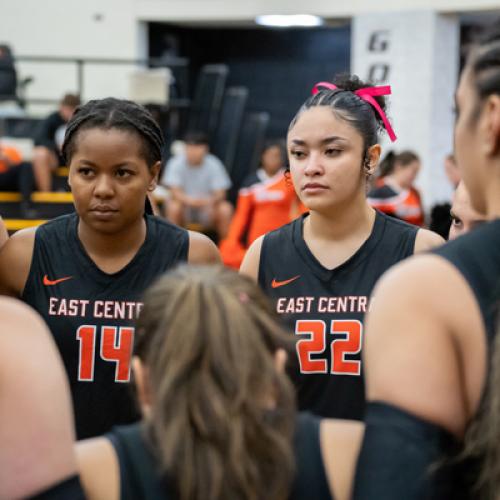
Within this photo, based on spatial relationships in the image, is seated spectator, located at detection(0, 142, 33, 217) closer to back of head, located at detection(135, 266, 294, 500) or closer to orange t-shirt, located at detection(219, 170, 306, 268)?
orange t-shirt, located at detection(219, 170, 306, 268)

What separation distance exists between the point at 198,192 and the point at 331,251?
27.9 feet

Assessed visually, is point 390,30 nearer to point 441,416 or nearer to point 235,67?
point 235,67

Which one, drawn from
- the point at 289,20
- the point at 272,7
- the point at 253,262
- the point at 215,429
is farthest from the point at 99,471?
the point at 289,20

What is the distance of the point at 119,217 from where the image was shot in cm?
282

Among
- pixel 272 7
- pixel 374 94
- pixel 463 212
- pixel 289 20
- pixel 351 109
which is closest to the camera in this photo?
pixel 463 212

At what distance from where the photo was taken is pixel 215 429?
1382 millimetres

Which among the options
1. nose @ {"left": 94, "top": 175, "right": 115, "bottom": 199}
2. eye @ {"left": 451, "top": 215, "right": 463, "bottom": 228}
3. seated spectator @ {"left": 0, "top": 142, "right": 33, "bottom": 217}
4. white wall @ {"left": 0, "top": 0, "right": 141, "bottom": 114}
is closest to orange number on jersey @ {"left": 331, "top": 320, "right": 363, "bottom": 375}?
eye @ {"left": 451, "top": 215, "right": 463, "bottom": 228}

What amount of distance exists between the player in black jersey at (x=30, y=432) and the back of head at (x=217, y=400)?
137mm

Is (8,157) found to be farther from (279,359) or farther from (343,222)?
(279,359)

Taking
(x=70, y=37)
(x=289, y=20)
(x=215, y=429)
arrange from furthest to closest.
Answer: (x=70, y=37) < (x=289, y=20) < (x=215, y=429)

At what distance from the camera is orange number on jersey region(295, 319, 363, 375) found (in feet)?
9.16

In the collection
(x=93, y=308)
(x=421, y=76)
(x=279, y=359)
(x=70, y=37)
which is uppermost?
(x=70, y=37)

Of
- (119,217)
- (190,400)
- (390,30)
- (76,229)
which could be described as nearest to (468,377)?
(190,400)

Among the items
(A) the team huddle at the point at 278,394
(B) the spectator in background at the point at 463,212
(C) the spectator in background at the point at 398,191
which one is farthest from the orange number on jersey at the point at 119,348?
(C) the spectator in background at the point at 398,191
